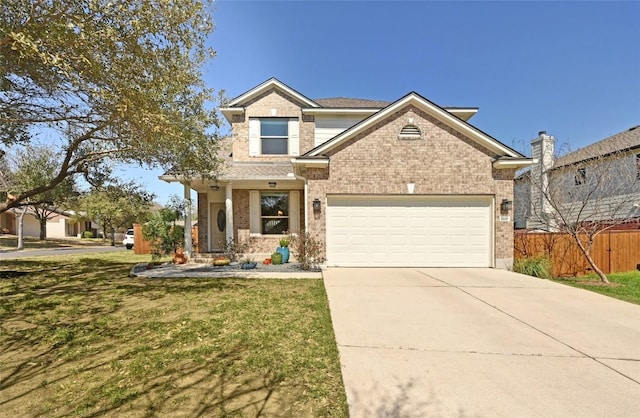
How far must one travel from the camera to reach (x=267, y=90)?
14.0 metres

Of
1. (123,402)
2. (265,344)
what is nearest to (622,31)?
(265,344)

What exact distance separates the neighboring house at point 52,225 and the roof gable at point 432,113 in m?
41.7

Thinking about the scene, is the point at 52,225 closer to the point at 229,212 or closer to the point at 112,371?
the point at 229,212

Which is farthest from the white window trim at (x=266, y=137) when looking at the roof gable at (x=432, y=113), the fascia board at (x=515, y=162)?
the fascia board at (x=515, y=162)

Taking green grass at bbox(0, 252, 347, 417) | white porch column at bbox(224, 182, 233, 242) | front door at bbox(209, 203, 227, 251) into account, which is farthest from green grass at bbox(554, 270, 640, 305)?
front door at bbox(209, 203, 227, 251)

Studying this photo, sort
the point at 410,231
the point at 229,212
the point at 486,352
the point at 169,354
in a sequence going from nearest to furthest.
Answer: the point at 169,354 < the point at 486,352 < the point at 410,231 < the point at 229,212

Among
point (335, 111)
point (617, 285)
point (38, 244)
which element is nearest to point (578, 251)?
point (617, 285)

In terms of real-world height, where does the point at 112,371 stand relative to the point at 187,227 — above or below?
below

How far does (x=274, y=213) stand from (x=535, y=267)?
982cm

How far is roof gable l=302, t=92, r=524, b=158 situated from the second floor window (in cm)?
377

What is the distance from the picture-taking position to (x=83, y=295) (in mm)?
7383

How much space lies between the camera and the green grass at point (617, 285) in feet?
25.3

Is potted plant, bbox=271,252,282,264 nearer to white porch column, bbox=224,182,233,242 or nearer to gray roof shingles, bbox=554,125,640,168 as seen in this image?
white porch column, bbox=224,182,233,242

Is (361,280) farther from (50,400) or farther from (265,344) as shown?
(50,400)
